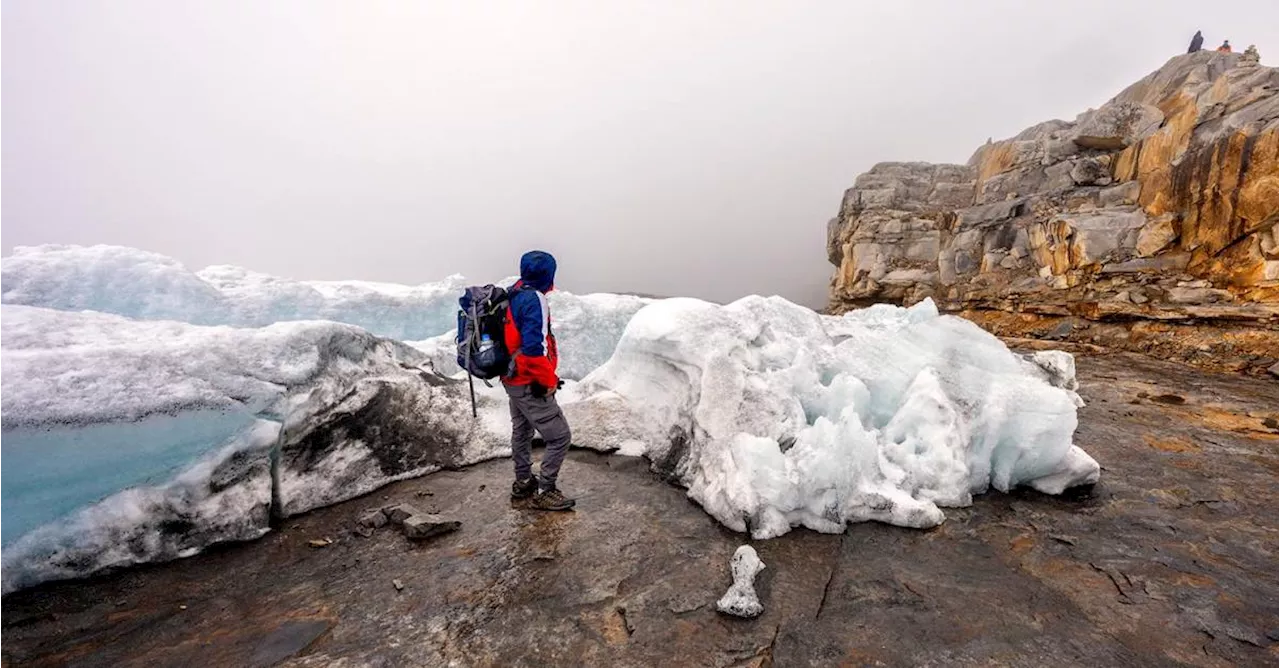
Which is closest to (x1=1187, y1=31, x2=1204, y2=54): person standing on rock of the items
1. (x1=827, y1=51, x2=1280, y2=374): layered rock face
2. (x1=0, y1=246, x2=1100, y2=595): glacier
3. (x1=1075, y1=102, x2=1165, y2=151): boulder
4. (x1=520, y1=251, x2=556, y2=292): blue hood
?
(x1=827, y1=51, x2=1280, y2=374): layered rock face

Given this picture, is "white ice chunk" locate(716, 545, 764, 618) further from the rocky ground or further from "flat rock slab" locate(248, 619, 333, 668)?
"flat rock slab" locate(248, 619, 333, 668)

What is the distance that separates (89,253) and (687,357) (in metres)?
9.88

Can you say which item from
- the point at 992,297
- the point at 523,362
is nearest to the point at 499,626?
the point at 523,362

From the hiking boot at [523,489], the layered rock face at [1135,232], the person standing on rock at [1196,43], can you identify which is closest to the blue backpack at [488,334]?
the hiking boot at [523,489]

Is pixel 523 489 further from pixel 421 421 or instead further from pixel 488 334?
pixel 421 421

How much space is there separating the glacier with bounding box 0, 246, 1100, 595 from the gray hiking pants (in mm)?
1339

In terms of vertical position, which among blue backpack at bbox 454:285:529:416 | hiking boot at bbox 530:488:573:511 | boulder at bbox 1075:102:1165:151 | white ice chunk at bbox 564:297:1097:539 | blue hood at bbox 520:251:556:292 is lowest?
hiking boot at bbox 530:488:573:511

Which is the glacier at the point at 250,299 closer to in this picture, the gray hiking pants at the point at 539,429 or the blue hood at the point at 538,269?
the gray hiking pants at the point at 539,429

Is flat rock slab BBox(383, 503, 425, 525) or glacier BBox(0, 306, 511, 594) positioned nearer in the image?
glacier BBox(0, 306, 511, 594)

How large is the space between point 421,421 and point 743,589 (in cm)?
443

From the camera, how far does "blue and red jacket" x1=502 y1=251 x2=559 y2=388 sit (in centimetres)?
435

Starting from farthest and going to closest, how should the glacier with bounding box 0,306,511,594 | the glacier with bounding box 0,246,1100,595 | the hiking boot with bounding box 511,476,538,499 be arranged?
the hiking boot with bounding box 511,476,538,499, the glacier with bounding box 0,246,1100,595, the glacier with bounding box 0,306,511,594

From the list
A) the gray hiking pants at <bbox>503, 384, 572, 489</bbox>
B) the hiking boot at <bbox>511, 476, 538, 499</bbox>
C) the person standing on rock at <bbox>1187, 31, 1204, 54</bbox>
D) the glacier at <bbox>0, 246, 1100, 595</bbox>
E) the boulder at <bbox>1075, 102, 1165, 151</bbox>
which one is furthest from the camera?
the person standing on rock at <bbox>1187, 31, 1204, 54</bbox>

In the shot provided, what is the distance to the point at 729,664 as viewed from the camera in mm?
2602
